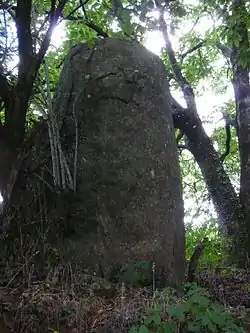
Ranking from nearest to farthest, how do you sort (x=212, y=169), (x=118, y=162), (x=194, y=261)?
(x=118, y=162)
(x=194, y=261)
(x=212, y=169)

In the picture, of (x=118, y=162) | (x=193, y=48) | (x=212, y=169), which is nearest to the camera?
(x=118, y=162)

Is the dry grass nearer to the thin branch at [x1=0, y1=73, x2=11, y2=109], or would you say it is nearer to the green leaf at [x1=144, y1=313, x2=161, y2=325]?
the green leaf at [x1=144, y1=313, x2=161, y2=325]

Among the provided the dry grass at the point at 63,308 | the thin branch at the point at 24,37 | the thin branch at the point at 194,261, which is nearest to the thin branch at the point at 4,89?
the thin branch at the point at 24,37

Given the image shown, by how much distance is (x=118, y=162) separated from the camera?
4320 mm

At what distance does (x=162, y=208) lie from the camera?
4.32 meters

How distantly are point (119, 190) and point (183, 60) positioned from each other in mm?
6471

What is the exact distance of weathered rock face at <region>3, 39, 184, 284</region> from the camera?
4035mm

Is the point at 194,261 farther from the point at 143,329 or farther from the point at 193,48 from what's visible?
the point at 193,48

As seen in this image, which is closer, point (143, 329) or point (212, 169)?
point (143, 329)

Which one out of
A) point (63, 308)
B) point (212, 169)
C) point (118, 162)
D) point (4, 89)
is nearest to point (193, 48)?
point (212, 169)

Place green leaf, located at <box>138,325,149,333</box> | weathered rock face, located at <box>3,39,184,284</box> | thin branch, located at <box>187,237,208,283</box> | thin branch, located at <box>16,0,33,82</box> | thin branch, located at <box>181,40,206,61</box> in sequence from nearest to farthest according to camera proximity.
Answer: green leaf, located at <box>138,325,149,333</box> → thin branch, located at <box>16,0,33,82</box> → weathered rock face, located at <box>3,39,184,284</box> → thin branch, located at <box>187,237,208,283</box> → thin branch, located at <box>181,40,206,61</box>

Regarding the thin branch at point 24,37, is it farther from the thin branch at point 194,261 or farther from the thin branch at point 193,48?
the thin branch at point 193,48

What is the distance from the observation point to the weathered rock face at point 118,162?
4.04 metres

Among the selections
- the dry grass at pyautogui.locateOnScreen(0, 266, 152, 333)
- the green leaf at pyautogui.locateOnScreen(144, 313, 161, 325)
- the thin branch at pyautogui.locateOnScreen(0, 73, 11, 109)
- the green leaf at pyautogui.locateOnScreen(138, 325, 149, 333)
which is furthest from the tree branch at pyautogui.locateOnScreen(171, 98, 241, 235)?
the green leaf at pyautogui.locateOnScreen(138, 325, 149, 333)
